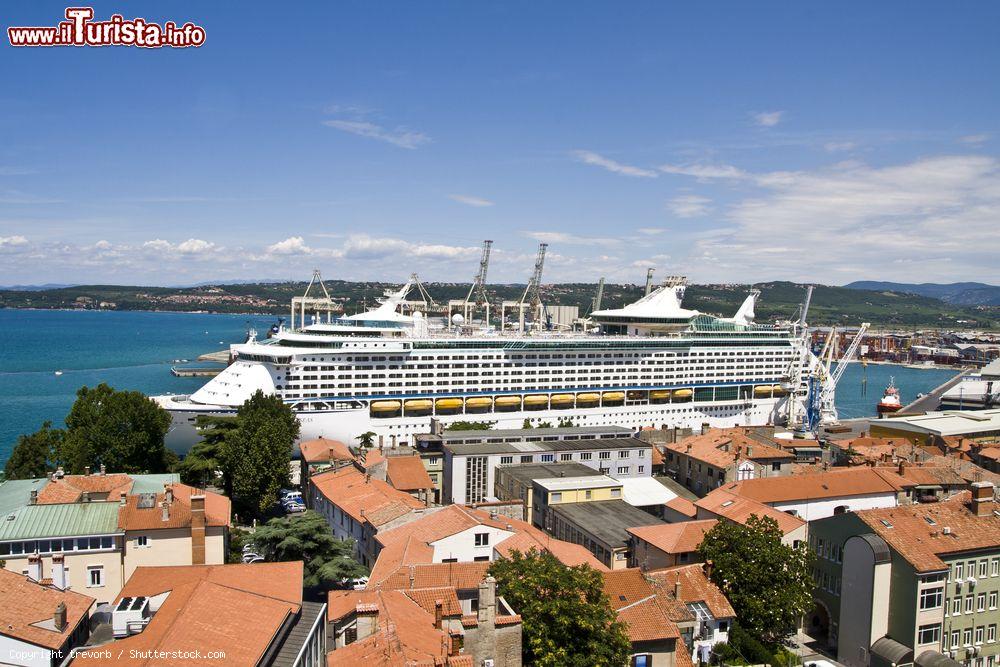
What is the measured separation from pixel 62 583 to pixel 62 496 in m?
6.71

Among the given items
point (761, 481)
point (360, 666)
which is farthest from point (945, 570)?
point (360, 666)

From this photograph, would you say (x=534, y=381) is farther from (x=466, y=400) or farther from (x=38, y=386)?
(x=38, y=386)

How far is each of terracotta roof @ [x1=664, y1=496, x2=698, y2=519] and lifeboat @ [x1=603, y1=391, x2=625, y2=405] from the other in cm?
2782

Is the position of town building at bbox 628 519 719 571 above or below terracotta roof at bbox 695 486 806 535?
below

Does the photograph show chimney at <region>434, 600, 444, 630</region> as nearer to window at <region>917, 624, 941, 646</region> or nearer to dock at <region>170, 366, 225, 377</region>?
window at <region>917, 624, 941, 646</region>

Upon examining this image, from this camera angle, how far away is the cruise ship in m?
46.8

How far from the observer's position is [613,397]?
5750 cm

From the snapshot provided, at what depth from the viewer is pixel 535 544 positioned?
21.6 meters

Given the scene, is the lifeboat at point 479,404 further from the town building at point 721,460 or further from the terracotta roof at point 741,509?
the terracotta roof at point 741,509

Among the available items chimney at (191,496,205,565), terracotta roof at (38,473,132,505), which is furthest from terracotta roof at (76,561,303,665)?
terracotta roof at (38,473,132,505)

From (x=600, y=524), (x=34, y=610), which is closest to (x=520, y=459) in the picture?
(x=600, y=524)

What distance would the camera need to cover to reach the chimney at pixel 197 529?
19.9 m

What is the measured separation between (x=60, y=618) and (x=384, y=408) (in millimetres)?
35440

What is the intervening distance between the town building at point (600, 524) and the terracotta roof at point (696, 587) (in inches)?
141
